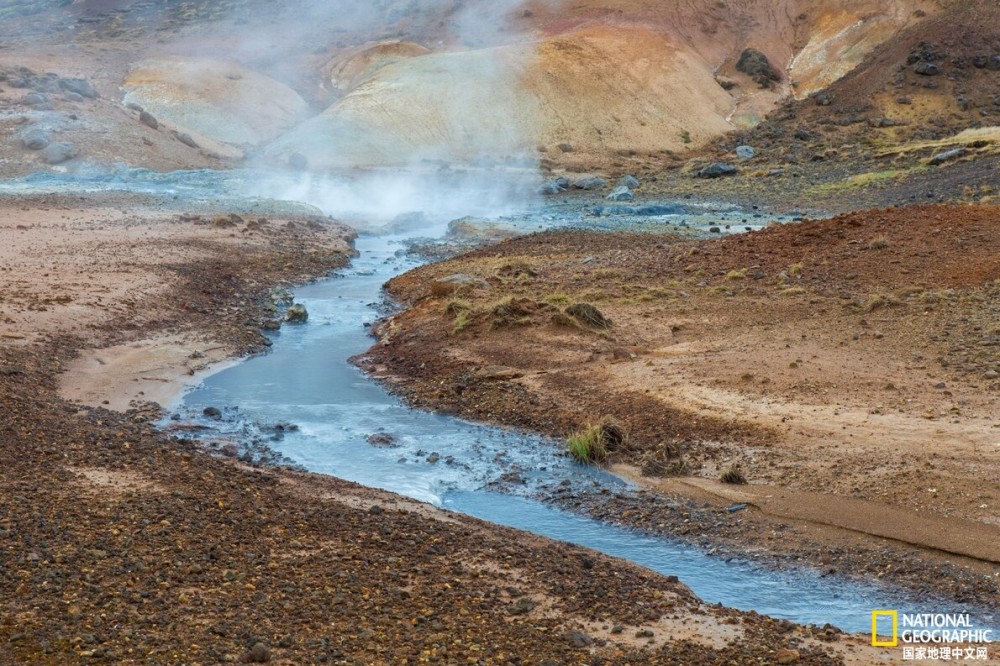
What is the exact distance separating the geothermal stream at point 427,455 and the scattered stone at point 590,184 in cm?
2039

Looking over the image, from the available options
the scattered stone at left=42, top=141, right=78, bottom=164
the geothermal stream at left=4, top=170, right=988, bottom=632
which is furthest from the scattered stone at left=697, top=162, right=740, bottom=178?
the geothermal stream at left=4, top=170, right=988, bottom=632

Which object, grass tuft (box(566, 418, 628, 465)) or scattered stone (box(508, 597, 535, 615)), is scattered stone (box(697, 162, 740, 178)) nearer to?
grass tuft (box(566, 418, 628, 465))

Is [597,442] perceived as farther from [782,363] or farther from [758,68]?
Answer: [758,68]

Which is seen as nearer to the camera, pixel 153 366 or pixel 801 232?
pixel 153 366

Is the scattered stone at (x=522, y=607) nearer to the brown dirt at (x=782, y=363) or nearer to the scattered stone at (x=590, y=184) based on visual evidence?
the brown dirt at (x=782, y=363)

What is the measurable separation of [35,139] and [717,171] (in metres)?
23.2

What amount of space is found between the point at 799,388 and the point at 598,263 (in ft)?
28.8

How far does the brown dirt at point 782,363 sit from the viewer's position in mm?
10367

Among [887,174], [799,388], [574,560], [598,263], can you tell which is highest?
[887,174]

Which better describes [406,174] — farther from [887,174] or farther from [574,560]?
[574,560]

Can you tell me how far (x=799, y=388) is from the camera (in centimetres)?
1295

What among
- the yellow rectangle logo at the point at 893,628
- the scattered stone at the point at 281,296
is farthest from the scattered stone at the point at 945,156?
the yellow rectangle logo at the point at 893,628

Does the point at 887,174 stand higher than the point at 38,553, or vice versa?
the point at 887,174

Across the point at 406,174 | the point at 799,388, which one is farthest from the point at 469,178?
the point at 799,388
